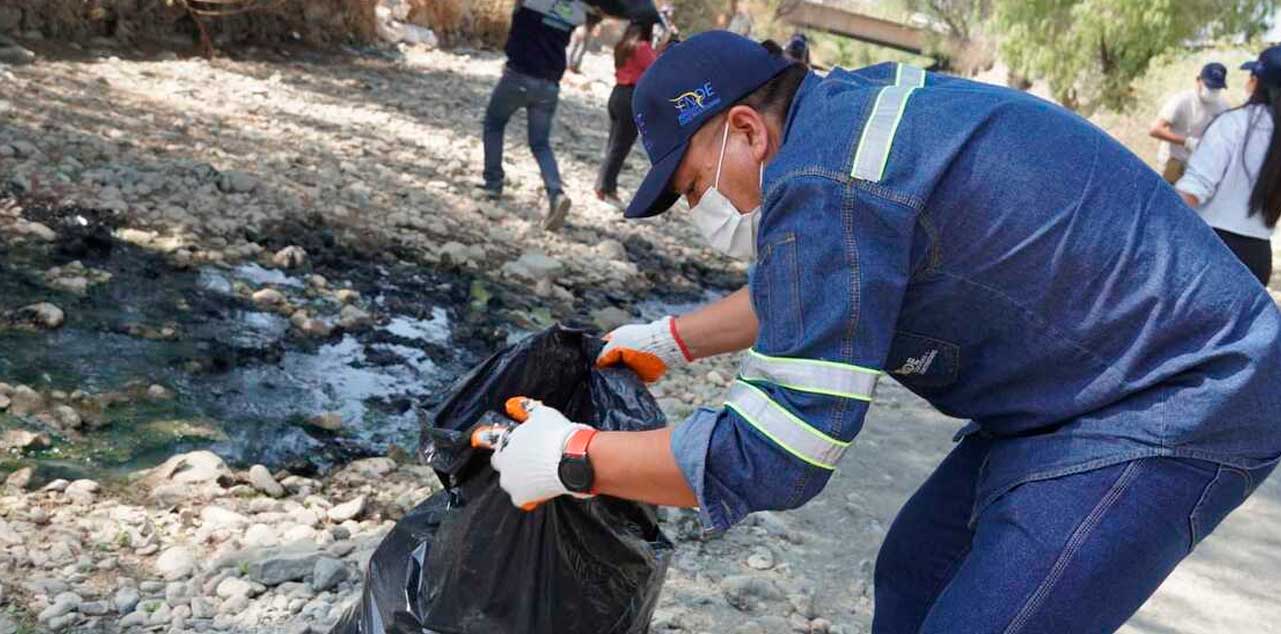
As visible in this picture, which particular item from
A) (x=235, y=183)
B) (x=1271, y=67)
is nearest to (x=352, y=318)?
(x=235, y=183)

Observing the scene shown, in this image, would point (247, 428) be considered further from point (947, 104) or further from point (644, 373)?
point (947, 104)

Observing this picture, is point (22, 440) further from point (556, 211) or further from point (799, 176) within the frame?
point (556, 211)

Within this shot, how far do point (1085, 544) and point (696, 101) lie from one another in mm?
831

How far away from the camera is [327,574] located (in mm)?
3016

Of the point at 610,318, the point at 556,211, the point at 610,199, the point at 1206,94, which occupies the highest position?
the point at 1206,94

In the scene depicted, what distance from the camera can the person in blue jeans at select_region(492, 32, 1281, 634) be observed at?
1.52 m

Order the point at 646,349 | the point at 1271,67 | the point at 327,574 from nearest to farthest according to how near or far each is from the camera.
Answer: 1. the point at 646,349
2. the point at 327,574
3. the point at 1271,67

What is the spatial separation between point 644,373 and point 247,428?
2531 millimetres

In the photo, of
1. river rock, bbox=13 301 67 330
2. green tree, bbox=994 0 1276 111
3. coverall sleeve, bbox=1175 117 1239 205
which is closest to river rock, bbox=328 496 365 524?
river rock, bbox=13 301 67 330

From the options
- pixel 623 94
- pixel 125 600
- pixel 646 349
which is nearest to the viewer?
pixel 646 349

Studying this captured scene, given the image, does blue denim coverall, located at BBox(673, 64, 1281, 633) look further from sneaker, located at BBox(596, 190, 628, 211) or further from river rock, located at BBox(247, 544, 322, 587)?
sneaker, located at BBox(596, 190, 628, 211)

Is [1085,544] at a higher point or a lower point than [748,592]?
higher

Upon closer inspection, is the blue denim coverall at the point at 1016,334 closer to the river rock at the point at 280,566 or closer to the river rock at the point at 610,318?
the river rock at the point at 280,566

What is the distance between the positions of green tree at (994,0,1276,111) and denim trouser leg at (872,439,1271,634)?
19940 millimetres
